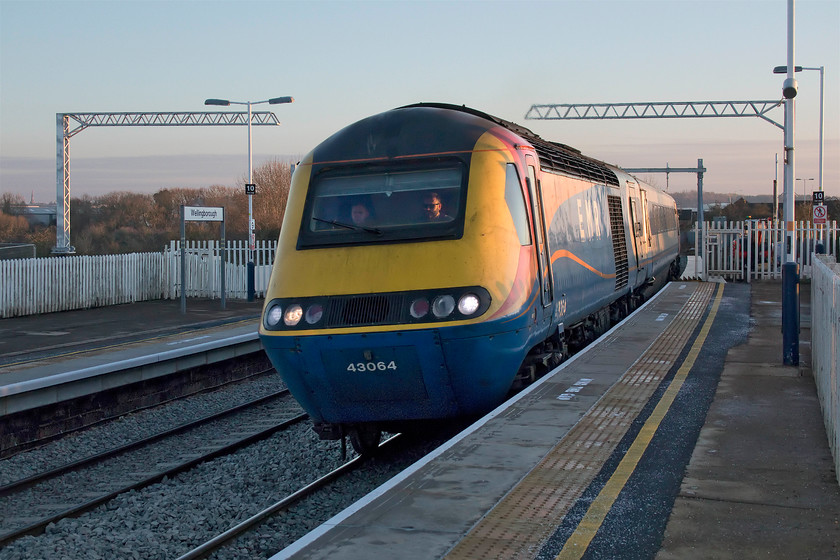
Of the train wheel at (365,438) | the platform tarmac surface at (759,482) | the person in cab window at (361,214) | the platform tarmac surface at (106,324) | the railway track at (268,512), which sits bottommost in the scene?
the railway track at (268,512)

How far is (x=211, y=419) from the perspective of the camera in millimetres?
12500

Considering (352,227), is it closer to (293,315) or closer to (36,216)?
(293,315)

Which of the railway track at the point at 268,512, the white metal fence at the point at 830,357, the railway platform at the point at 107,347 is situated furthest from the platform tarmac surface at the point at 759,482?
the railway platform at the point at 107,347

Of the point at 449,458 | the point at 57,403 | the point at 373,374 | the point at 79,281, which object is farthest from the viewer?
the point at 79,281

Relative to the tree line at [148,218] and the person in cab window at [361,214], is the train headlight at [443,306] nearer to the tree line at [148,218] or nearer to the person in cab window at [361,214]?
the person in cab window at [361,214]

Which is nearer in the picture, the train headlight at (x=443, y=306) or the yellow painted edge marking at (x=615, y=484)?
the yellow painted edge marking at (x=615, y=484)

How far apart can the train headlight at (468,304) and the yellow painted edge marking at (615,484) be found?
1.80 m

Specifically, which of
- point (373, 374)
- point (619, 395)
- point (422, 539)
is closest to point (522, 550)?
point (422, 539)

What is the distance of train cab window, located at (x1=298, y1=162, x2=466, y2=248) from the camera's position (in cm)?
821

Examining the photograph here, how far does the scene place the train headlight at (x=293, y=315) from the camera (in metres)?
7.90

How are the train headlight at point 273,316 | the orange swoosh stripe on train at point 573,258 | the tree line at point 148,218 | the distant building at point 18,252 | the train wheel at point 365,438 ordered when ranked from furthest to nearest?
the tree line at point 148,218
the distant building at point 18,252
the orange swoosh stripe on train at point 573,258
the train wheel at point 365,438
the train headlight at point 273,316

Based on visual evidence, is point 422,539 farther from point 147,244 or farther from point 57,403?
point 147,244

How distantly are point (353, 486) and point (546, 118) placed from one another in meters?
31.1

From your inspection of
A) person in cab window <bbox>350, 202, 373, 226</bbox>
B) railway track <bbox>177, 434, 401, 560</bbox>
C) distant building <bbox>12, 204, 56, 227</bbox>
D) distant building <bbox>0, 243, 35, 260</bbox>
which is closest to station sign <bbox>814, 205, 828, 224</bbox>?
railway track <bbox>177, 434, 401, 560</bbox>
